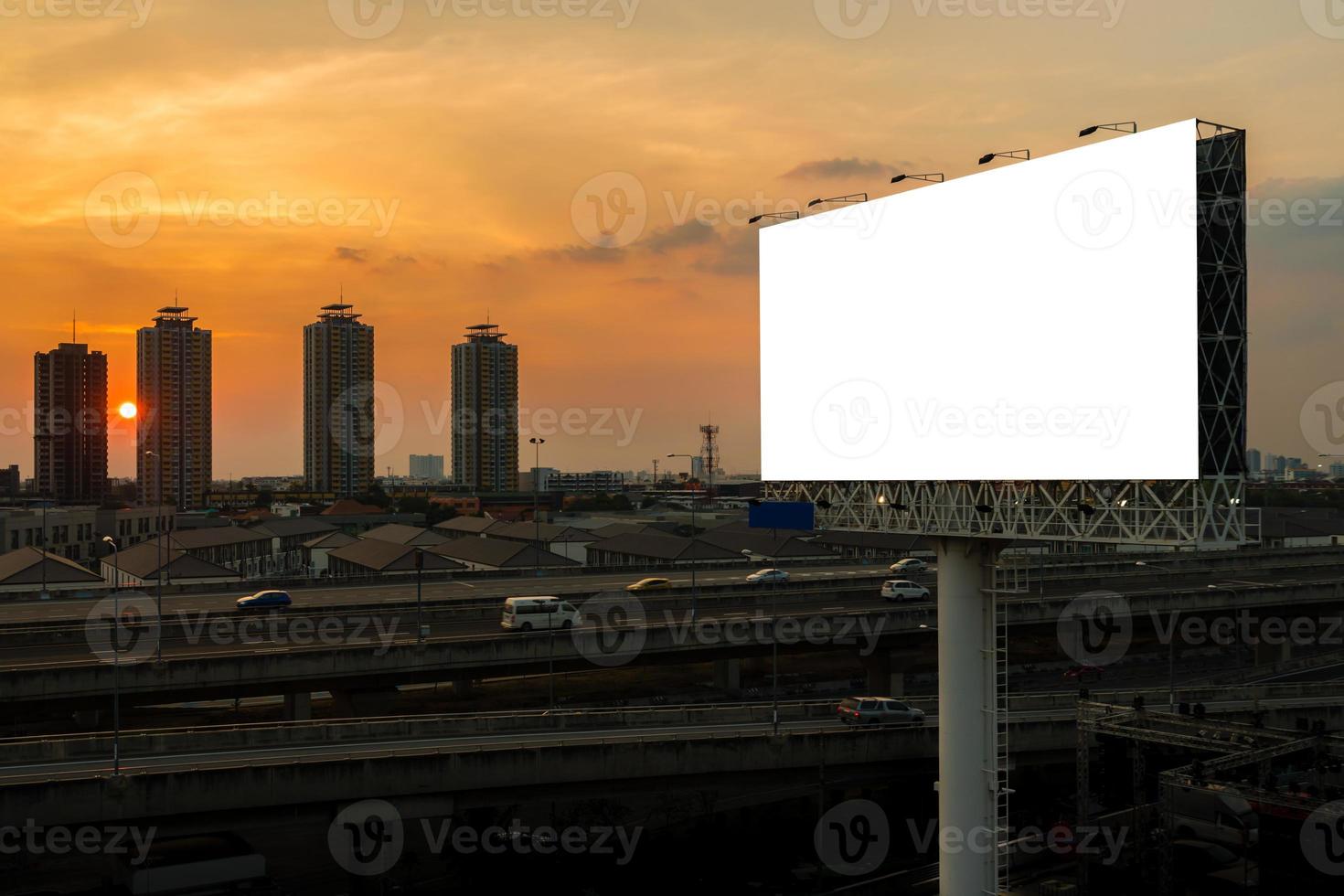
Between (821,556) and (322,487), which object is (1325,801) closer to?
(821,556)

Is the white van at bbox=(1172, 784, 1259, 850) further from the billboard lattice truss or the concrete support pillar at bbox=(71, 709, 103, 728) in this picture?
the concrete support pillar at bbox=(71, 709, 103, 728)

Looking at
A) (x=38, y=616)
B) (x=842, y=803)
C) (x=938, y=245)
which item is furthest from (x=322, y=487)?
(x=938, y=245)

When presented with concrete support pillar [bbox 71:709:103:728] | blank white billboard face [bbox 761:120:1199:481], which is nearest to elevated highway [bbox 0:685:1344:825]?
blank white billboard face [bbox 761:120:1199:481]

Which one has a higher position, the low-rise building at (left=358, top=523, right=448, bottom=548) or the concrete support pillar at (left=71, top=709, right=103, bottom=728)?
the low-rise building at (left=358, top=523, right=448, bottom=548)

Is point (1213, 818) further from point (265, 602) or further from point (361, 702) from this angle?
point (265, 602)

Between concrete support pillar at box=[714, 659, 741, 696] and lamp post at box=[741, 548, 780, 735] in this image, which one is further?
concrete support pillar at box=[714, 659, 741, 696]
